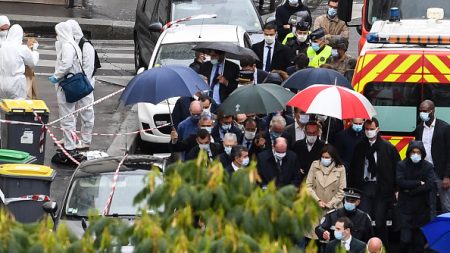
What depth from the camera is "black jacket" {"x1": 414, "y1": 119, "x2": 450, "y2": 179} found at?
14531 mm

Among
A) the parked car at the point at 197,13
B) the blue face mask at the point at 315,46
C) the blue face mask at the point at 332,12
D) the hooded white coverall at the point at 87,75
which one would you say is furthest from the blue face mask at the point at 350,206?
the blue face mask at the point at 332,12

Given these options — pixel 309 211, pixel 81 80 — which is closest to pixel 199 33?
pixel 81 80

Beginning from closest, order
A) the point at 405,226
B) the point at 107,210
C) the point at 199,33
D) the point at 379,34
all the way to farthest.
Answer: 1. the point at 107,210
2. the point at 405,226
3. the point at 379,34
4. the point at 199,33

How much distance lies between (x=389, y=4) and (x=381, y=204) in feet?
14.9

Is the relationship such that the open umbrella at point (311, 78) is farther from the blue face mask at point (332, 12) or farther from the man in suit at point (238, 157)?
the blue face mask at point (332, 12)

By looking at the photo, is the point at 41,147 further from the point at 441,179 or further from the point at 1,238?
the point at 1,238

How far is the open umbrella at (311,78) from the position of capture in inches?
614

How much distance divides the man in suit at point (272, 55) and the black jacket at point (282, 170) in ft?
14.7

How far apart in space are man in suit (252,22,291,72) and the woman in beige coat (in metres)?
4.66

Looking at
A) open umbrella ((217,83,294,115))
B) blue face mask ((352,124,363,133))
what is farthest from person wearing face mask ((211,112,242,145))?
blue face mask ((352,124,363,133))

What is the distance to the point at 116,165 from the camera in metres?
13.9

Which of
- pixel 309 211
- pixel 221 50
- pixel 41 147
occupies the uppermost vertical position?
pixel 309 211

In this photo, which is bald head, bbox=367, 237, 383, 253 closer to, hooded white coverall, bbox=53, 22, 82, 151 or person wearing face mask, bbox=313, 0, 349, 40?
hooded white coverall, bbox=53, 22, 82, 151

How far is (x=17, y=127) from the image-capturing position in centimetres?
1680
